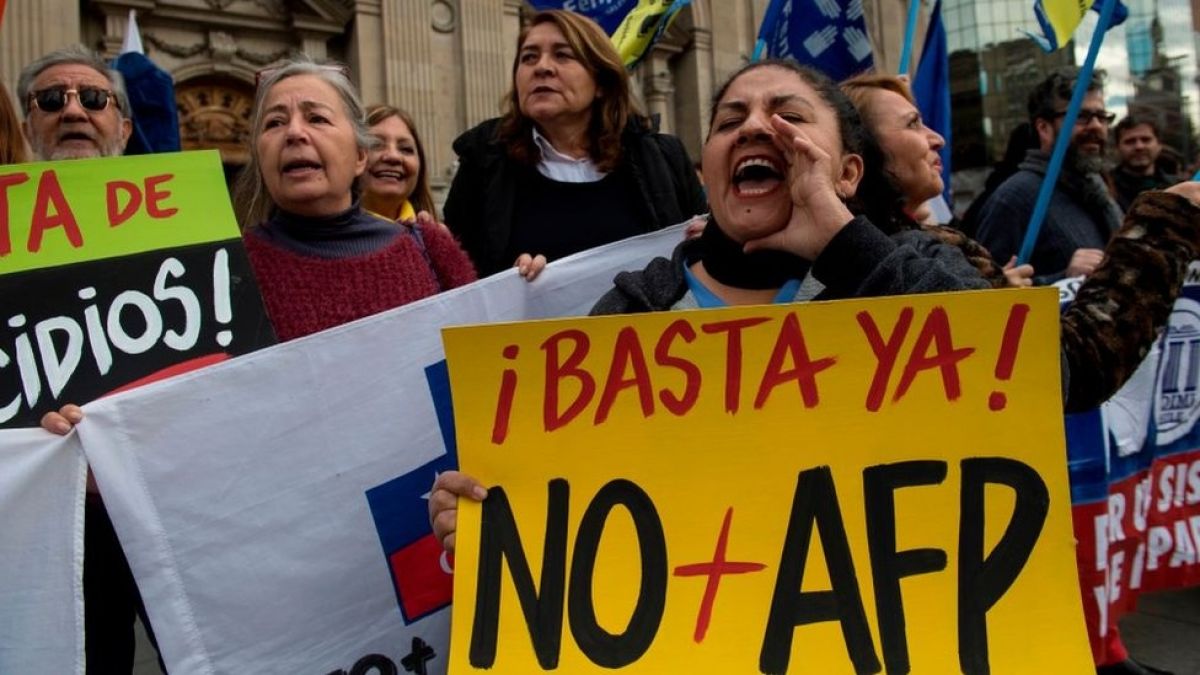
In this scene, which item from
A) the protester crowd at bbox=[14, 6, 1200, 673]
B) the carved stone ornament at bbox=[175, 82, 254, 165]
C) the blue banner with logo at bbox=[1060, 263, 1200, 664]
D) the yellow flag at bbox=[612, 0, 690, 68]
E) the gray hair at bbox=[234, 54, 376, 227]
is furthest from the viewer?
the carved stone ornament at bbox=[175, 82, 254, 165]

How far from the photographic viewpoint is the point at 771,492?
1408 mm

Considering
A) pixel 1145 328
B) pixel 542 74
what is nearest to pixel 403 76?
pixel 542 74

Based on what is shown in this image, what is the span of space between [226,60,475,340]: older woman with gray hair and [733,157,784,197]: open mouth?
2.80 feet

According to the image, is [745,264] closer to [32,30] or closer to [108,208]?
[108,208]

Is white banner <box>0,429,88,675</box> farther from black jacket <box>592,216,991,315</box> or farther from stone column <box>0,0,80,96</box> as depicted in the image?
stone column <box>0,0,80,96</box>

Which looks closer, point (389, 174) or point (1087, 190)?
point (389, 174)

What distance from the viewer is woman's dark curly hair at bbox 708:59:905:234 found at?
1711 millimetres

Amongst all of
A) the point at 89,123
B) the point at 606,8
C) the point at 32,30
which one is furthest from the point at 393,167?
the point at 32,30

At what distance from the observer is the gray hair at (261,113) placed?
7.16 feet

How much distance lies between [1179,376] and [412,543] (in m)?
3.02

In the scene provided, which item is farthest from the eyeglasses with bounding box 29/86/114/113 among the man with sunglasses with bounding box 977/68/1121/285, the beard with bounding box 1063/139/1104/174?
the beard with bounding box 1063/139/1104/174

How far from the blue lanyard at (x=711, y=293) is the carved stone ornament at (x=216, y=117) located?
406 inches

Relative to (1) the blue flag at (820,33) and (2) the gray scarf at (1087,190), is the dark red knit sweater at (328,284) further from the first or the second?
(1) the blue flag at (820,33)

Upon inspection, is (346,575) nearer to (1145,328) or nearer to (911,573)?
(911,573)
